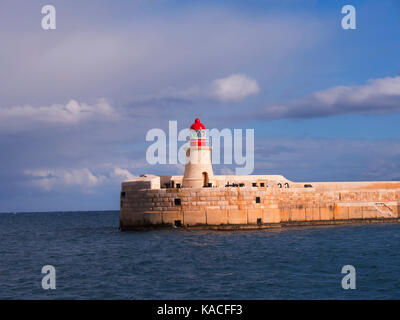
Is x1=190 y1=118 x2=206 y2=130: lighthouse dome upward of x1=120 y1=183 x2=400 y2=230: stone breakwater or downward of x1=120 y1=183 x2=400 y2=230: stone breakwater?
upward

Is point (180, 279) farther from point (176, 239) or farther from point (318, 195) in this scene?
point (318, 195)

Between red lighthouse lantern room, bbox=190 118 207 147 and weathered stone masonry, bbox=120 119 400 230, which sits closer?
weathered stone masonry, bbox=120 119 400 230

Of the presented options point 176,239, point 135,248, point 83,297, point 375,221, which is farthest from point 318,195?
point 83,297

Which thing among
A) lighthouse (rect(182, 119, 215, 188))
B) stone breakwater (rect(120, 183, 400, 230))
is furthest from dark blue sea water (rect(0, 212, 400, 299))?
lighthouse (rect(182, 119, 215, 188))

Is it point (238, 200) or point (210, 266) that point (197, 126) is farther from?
point (210, 266)

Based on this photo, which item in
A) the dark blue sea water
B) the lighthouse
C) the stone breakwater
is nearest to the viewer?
the dark blue sea water

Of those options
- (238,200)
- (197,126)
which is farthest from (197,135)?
(238,200)

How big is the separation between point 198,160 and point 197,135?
177 cm

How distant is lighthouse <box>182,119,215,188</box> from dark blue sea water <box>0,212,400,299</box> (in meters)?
5.06

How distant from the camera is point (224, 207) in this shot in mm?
31422

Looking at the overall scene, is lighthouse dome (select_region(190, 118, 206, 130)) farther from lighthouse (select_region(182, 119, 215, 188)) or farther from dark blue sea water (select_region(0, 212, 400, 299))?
dark blue sea water (select_region(0, 212, 400, 299))

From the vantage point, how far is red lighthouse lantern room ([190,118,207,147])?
34.9 metres

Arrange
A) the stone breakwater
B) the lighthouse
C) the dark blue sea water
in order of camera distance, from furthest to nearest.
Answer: the lighthouse
the stone breakwater
the dark blue sea water

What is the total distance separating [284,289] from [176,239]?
13.5 metres
